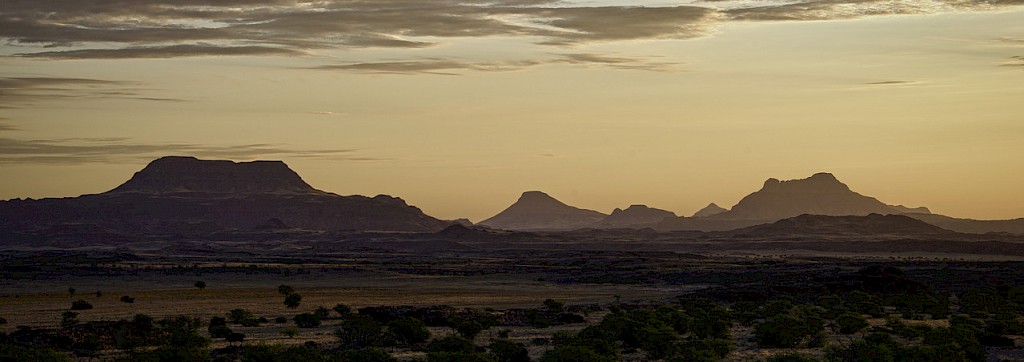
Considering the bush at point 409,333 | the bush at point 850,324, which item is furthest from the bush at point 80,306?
the bush at point 850,324

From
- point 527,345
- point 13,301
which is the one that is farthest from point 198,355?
point 13,301

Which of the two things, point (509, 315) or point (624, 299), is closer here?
point (509, 315)

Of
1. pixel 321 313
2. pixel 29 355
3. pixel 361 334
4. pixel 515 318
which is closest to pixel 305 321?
pixel 321 313

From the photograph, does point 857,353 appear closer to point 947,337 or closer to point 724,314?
point 947,337

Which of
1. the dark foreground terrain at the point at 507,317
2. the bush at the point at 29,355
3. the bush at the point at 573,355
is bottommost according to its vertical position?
the dark foreground terrain at the point at 507,317

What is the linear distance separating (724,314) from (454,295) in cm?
2992

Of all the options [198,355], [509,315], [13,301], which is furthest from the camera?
[13,301]

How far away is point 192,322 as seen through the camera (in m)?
51.3

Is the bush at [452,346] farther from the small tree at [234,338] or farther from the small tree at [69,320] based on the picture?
the small tree at [69,320]

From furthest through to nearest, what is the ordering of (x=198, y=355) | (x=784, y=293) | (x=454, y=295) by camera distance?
(x=454, y=295)
(x=784, y=293)
(x=198, y=355)

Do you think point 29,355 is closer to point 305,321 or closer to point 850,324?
point 305,321

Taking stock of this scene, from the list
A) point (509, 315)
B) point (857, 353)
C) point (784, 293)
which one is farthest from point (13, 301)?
point (857, 353)

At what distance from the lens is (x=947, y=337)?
3906 centimetres

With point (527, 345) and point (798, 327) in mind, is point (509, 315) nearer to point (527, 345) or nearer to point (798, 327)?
point (527, 345)
